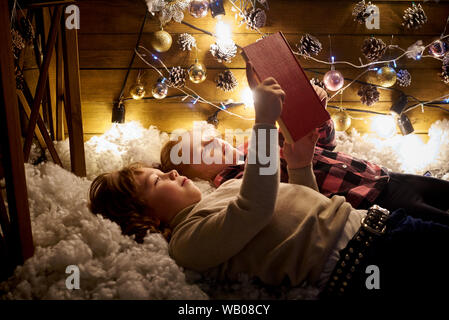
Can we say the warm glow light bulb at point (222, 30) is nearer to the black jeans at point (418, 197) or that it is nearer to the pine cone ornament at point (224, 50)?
the pine cone ornament at point (224, 50)

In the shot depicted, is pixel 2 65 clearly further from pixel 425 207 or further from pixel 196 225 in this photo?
pixel 425 207

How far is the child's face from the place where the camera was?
39.8 inches

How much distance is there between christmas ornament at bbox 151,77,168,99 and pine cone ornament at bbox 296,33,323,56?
0.59 m

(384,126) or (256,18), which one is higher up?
(256,18)

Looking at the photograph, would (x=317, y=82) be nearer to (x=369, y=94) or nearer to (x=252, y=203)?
(x=369, y=94)

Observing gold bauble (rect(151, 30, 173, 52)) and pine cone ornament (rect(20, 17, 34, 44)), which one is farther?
gold bauble (rect(151, 30, 173, 52))

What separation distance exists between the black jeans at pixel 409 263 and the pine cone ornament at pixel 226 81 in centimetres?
90

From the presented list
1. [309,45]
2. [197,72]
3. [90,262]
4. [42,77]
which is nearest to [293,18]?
[309,45]

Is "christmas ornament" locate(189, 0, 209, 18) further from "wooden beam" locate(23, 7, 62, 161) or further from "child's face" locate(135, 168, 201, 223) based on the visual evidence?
"child's face" locate(135, 168, 201, 223)

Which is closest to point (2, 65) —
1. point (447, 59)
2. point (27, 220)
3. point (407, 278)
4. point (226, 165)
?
point (27, 220)

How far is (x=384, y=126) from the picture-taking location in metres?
1.57

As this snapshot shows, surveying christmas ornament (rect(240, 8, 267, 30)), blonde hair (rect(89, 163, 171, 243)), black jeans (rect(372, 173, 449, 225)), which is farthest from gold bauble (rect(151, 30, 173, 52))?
black jeans (rect(372, 173, 449, 225))

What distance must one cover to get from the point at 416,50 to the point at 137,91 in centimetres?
120
